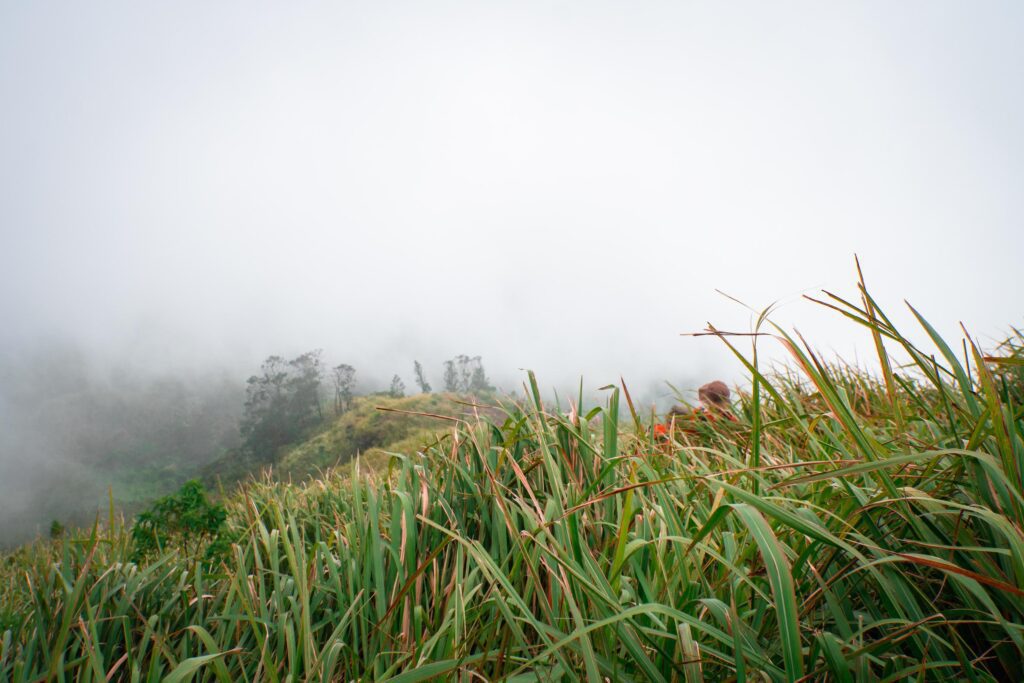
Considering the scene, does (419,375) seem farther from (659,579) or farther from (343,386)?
(659,579)

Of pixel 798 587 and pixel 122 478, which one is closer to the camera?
pixel 798 587

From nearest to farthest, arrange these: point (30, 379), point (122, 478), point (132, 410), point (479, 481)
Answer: point (479, 481), point (122, 478), point (132, 410), point (30, 379)

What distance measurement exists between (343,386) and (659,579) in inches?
1069

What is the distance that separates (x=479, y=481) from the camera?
1.83 m

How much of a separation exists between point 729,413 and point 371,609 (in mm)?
3322

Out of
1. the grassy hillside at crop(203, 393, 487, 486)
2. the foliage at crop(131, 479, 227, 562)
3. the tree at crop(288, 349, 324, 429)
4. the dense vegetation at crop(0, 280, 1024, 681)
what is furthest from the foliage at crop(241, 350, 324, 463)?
the dense vegetation at crop(0, 280, 1024, 681)

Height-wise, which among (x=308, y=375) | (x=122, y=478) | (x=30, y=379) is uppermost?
(x=30, y=379)

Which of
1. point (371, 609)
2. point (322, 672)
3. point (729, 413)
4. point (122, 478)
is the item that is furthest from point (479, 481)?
point (122, 478)

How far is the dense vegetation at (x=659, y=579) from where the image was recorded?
863 millimetres

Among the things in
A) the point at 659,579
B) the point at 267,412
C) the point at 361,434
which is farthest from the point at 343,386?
the point at 659,579

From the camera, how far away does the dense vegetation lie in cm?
86

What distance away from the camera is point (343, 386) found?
26.3 metres

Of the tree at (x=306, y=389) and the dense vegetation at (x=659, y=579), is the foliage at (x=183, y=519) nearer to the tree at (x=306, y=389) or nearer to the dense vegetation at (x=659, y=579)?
the dense vegetation at (x=659, y=579)

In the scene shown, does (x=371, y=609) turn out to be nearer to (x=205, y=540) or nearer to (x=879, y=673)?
(x=879, y=673)
